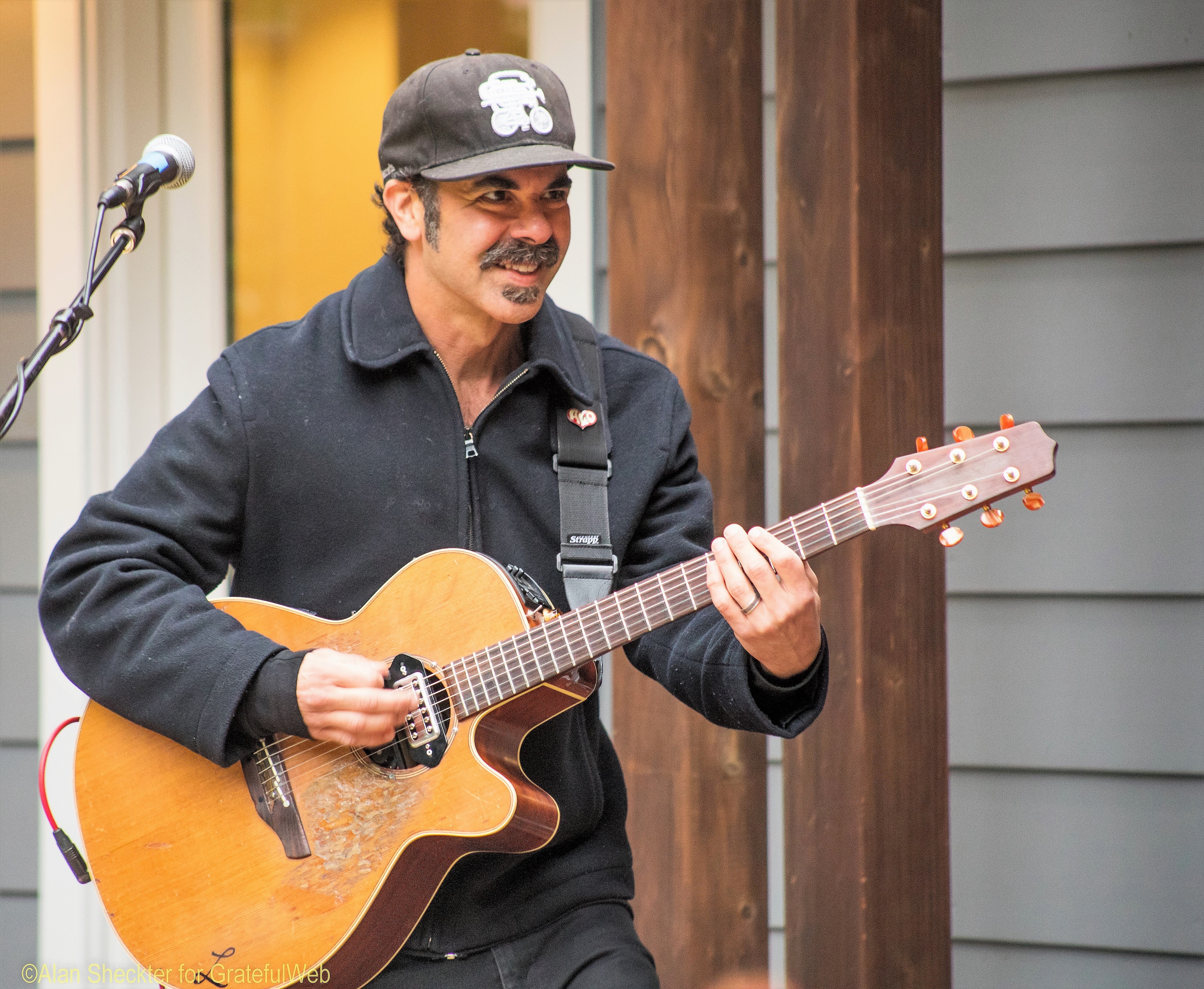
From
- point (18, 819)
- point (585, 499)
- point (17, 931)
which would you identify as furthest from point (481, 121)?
point (17, 931)

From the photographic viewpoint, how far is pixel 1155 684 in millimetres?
2477

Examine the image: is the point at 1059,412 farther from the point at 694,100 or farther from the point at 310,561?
the point at 310,561

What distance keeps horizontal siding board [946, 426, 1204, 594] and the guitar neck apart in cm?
103

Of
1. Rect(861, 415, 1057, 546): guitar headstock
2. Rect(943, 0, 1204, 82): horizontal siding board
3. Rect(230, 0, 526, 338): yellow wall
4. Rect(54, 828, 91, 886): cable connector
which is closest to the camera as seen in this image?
Rect(861, 415, 1057, 546): guitar headstock

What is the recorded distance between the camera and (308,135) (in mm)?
3188

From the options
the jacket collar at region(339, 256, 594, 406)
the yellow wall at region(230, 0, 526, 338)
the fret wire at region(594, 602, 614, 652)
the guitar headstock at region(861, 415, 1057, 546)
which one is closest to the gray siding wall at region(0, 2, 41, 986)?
the yellow wall at region(230, 0, 526, 338)

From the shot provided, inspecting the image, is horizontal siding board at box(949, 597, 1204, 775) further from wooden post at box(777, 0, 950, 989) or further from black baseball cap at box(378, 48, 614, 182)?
black baseball cap at box(378, 48, 614, 182)

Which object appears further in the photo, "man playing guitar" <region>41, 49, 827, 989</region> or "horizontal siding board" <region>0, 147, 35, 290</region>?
"horizontal siding board" <region>0, 147, 35, 290</region>

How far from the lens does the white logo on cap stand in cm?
180

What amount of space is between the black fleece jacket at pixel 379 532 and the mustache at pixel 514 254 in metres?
0.16

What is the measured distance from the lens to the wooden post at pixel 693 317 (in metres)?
1.94

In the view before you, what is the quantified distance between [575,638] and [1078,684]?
135 centimetres

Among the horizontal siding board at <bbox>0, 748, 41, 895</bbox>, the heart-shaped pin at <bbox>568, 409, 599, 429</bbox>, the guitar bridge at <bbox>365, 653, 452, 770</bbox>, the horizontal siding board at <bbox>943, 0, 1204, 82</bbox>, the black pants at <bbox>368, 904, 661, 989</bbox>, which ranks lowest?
the horizontal siding board at <bbox>0, 748, 41, 895</bbox>

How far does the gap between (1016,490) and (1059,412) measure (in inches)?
44.5
